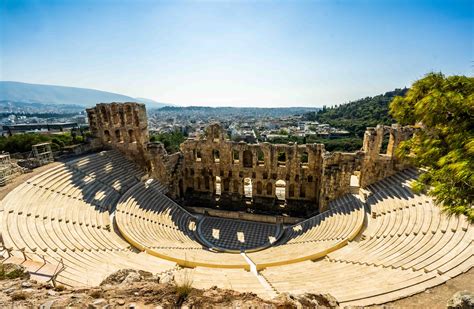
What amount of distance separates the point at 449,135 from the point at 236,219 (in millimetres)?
18583

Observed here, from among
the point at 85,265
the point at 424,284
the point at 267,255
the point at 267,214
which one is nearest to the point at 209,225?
the point at 267,214

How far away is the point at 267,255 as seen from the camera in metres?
15.8

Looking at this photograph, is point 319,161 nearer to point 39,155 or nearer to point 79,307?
point 79,307

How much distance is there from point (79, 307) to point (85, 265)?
6.67m

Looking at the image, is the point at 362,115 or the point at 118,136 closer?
the point at 118,136

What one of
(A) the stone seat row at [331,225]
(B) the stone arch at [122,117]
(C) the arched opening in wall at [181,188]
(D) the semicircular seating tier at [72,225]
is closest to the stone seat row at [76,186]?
(D) the semicircular seating tier at [72,225]

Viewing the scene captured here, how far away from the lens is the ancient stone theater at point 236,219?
10.4m

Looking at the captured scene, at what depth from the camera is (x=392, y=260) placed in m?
11.6

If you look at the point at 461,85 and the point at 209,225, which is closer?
the point at 461,85

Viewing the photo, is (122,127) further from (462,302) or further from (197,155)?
(462,302)

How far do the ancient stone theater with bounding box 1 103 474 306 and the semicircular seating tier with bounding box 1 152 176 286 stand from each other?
0.28 feet

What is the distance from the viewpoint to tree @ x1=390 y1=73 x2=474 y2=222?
6195 mm

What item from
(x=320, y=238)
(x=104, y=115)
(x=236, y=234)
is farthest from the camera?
(x=104, y=115)

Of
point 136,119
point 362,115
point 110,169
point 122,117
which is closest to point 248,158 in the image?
point 136,119
